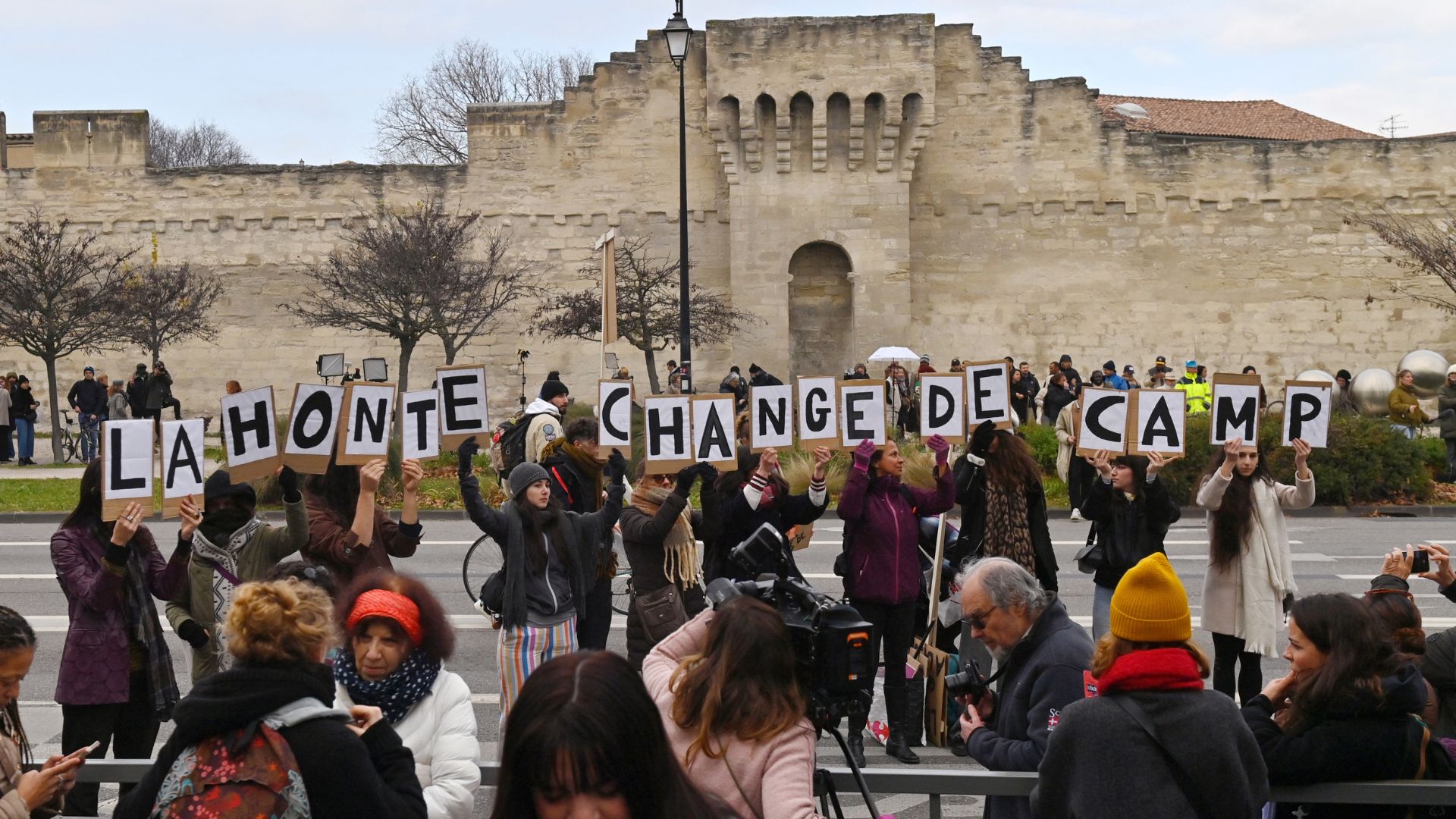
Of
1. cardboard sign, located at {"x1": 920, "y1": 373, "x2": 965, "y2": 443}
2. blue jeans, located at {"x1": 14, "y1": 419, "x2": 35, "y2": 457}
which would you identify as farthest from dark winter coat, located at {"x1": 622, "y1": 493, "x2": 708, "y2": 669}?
blue jeans, located at {"x1": 14, "y1": 419, "x2": 35, "y2": 457}

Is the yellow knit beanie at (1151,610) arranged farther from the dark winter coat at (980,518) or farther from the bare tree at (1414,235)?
the bare tree at (1414,235)

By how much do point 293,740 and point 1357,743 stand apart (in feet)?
9.51

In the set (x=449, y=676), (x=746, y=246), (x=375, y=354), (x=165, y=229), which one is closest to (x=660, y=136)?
(x=746, y=246)

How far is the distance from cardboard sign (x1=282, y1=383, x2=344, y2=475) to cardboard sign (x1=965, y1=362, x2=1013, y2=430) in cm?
364

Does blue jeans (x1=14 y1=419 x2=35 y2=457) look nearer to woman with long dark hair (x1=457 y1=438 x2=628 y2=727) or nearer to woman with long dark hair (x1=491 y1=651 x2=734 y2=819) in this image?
woman with long dark hair (x1=457 y1=438 x2=628 y2=727)

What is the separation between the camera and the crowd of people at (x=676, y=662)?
135 inches

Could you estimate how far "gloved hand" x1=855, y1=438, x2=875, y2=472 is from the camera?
7.71 m

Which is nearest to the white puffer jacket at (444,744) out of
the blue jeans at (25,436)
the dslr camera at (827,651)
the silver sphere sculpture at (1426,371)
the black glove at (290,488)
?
the dslr camera at (827,651)

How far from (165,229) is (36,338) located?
22.6 ft

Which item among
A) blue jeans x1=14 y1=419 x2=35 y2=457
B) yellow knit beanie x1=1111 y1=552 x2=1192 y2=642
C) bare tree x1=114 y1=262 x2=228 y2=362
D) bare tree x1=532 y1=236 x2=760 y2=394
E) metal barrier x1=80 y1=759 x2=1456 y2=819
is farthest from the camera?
bare tree x1=532 y1=236 x2=760 y2=394

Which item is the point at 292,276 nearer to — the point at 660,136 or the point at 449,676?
the point at 660,136

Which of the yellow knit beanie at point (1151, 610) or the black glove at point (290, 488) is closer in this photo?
the yellow knit beanie at point (1151, 610)

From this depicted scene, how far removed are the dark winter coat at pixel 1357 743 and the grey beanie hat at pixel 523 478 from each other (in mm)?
3677

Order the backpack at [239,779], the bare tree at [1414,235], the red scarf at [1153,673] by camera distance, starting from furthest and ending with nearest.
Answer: the bare tree at [1414,235]
the red scarf at [1153,673]
the backpack at [239,779]
